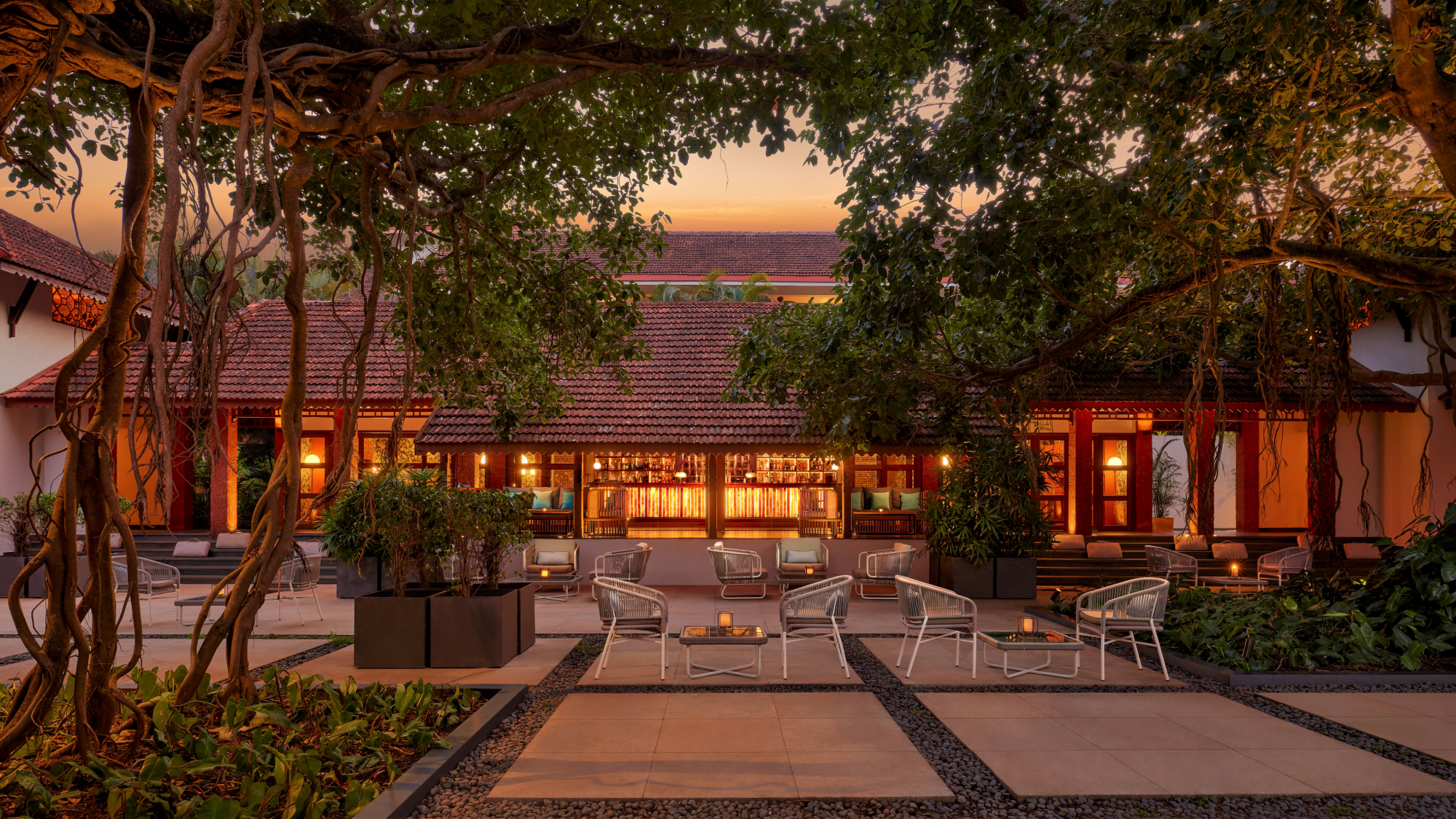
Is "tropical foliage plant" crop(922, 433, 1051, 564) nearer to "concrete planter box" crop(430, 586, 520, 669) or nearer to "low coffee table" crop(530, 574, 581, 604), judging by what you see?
"low coffee table" crop(530, 574, 581, 604)

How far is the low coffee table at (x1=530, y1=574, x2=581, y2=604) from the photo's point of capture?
11555 millimetres

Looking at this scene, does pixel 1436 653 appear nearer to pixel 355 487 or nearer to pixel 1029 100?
pixel 1029 100

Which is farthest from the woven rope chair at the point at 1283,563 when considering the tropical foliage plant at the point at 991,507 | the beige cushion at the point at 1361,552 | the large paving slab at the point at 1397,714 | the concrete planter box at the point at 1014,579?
the large paving slab at the point at 1397,714

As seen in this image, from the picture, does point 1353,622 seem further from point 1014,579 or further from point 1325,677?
point 1014,579

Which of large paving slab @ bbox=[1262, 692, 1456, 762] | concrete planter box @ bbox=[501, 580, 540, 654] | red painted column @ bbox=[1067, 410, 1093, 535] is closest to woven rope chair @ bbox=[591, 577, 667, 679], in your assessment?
concrete planter box @ bbox=[501, 580, 540, 654]

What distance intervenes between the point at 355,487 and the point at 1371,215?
13.0 metres

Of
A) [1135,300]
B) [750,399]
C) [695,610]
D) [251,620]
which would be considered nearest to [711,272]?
[750,399]

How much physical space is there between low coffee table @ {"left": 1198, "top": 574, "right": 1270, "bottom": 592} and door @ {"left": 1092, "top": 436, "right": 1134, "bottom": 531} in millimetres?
3716

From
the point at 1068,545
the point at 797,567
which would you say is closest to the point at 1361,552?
the point at 1068,545

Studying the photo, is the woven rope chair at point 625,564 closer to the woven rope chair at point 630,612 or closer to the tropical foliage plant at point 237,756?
the woven rope chair at point 630,612

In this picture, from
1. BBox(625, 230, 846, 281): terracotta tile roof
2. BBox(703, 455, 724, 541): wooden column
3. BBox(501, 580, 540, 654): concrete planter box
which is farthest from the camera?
BBox(625, 230, 846, 281): terracotta tile roof

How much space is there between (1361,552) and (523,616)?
558 inches

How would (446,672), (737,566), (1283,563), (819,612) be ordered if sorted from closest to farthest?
1. (446,672)
2. (819,612)
3. (737,566)
4. (1283,563)

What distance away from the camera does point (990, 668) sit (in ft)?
23.6
